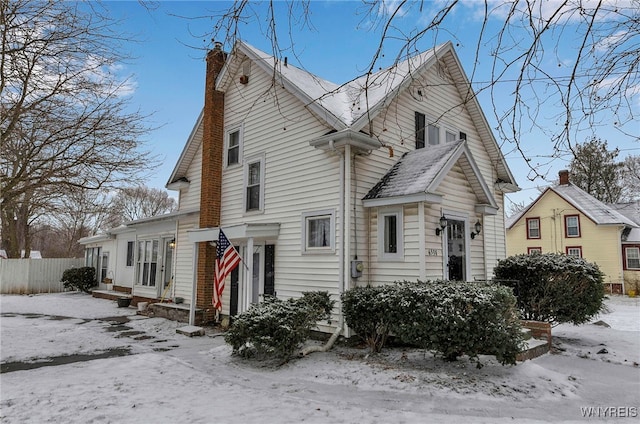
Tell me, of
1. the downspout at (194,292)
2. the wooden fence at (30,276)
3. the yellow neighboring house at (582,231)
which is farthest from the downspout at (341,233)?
the wooden fence at (30,276)

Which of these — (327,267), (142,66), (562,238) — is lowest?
(327,267)

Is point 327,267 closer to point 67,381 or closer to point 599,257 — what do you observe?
point 67,381

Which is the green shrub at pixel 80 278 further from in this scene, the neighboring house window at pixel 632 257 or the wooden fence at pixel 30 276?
the neighboring house window at pixel 632 257

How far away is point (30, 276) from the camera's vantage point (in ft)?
73.4

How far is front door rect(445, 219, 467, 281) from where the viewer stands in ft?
30.2

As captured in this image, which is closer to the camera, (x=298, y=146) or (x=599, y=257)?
(x=298, y=146)

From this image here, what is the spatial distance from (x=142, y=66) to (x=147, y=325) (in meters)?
8.08

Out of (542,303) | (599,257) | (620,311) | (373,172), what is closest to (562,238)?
(599,257)

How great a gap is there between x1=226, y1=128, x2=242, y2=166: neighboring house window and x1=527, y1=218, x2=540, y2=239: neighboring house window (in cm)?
2240

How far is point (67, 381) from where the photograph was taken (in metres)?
6.14

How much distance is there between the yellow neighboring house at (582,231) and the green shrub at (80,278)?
2581 cm

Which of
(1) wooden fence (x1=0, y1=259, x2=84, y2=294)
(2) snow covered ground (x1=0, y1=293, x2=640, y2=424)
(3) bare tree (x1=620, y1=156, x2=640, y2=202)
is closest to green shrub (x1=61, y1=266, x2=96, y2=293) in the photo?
(1) wooden fence (x1=0, y1=259, x2=84, y2=294)

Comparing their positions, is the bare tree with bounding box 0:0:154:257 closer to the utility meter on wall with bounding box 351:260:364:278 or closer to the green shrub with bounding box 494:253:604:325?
the utility meter on wall with bounding box 351:260:364:278

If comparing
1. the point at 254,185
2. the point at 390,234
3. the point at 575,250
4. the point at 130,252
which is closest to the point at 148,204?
the point at 130,252
